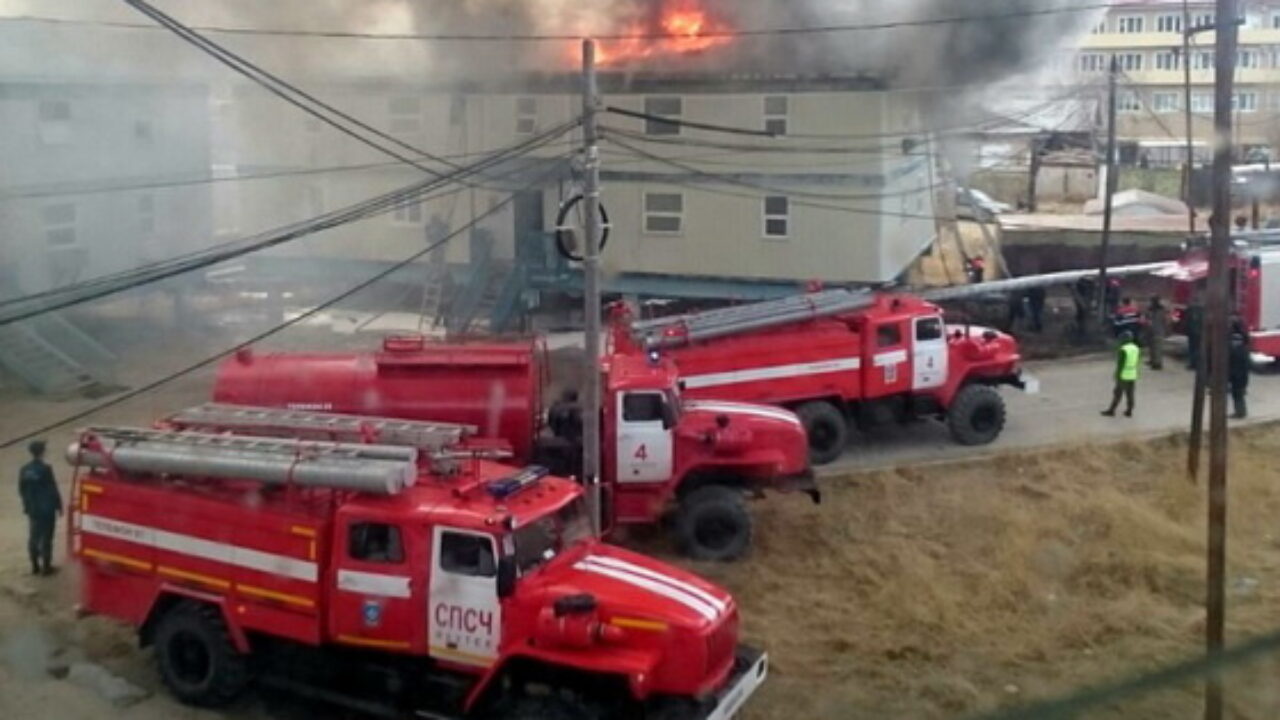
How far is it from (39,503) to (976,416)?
31.2ft

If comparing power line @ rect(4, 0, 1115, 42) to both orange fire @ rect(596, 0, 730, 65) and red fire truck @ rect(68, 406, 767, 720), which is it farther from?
red fire truck @ rect(68, 406, 767, 720)

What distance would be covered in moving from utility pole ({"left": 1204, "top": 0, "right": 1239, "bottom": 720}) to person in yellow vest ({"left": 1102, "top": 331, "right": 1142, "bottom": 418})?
4.87m

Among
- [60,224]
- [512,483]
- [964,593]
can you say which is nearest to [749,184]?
[964,593]

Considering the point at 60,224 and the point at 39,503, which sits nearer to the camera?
the point at 39,503

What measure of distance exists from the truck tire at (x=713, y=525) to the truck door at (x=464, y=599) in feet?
13.5

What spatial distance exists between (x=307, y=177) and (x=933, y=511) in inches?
568

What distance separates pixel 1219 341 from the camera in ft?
32.3

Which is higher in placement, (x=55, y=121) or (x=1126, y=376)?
(x=55, y=121)

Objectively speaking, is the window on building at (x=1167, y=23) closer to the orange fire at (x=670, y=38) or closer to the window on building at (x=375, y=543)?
the orange fire at (x=670, y=38)

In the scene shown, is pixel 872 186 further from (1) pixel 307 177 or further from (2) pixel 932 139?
(1) pixel 307 177

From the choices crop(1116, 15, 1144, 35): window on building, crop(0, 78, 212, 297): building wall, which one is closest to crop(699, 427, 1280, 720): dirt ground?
crop(0, 78, 212, 297): building wall

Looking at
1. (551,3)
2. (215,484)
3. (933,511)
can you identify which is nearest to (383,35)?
(551,3)

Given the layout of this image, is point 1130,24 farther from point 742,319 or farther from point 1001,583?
point 1001,583

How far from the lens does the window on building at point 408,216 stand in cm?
2267
